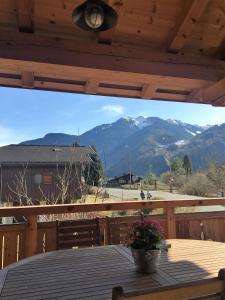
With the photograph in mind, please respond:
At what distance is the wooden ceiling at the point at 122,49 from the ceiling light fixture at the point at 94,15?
664 mm

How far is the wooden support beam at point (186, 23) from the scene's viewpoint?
2.96 metres

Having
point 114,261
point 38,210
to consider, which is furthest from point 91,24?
point 38,210

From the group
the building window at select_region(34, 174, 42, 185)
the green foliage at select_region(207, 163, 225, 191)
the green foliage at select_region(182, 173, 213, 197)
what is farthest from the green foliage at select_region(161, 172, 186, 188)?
the building window at select_region(34, 174, 42, 185)

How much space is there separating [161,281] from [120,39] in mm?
2293

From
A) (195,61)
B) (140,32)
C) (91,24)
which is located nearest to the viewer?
(91,24)

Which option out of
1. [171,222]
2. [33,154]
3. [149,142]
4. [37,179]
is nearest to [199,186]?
[37,179]

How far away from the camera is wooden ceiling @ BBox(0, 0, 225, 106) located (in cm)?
290

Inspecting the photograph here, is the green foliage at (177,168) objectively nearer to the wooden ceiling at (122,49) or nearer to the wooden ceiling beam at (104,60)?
the wooden ceiling at (122,49)

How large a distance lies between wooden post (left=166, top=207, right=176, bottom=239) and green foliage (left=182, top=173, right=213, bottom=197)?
642 inches

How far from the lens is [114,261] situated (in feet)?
7.38

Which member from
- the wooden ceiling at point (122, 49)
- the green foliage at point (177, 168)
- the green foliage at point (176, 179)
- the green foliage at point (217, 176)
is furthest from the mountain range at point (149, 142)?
the wooden ceiling at point (122, 49)

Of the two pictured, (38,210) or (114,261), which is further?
(38,210)

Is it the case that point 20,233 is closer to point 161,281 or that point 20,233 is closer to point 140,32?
point 161,281

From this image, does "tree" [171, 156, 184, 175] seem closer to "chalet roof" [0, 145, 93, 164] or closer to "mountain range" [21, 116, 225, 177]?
"mountain range" [21, 116, 225, 177]
